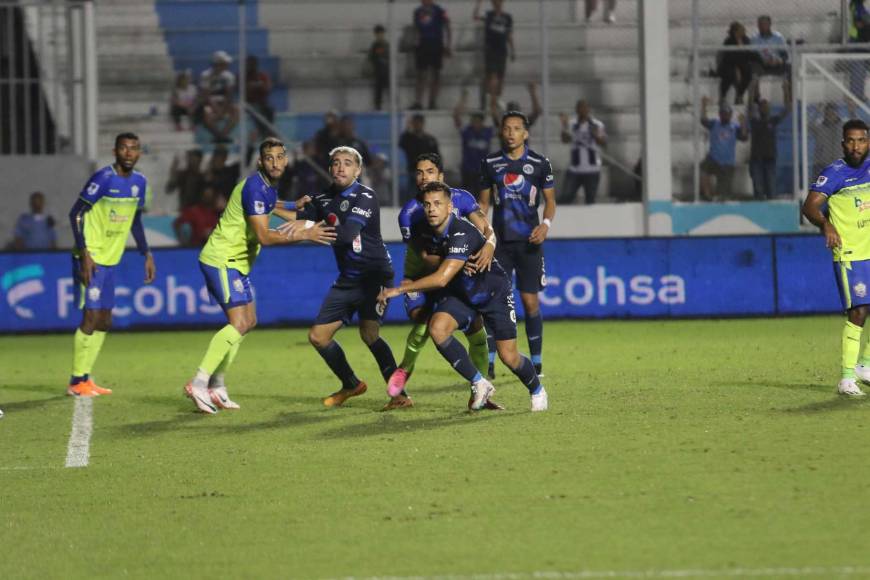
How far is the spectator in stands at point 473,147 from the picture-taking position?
23.3 meters

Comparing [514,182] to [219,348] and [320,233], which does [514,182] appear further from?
[219,348]

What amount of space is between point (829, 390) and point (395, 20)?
1541 centimetres

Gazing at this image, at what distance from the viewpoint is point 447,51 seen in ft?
81.6

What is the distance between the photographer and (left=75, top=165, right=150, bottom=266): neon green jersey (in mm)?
12945

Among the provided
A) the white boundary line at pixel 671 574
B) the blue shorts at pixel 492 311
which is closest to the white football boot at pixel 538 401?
the blue shorts at pixel 492 311

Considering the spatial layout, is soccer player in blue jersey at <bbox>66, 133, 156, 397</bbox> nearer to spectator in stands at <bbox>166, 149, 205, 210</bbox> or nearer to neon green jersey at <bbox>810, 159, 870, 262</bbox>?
neon green jersey at <bbox>810, 159, 870, 262</bbox>

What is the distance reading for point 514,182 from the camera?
42.2 feet

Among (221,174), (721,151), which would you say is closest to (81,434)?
(221,174)

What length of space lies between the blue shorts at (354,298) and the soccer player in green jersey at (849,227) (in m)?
3.36

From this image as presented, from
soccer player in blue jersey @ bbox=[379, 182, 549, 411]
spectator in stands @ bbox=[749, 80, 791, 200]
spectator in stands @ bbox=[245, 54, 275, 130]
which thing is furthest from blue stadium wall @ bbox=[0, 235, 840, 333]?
soccer player in blue jersey @ bbox=[379, 182, 549, 411]

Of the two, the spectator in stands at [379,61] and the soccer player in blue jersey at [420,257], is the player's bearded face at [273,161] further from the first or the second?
the spectator in stands at [379,61]

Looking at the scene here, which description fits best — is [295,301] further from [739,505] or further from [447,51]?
[739,505]

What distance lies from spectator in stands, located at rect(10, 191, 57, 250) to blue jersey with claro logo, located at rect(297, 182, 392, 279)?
1184cm

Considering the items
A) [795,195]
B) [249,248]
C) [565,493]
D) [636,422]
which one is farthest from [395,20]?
[565,493]
